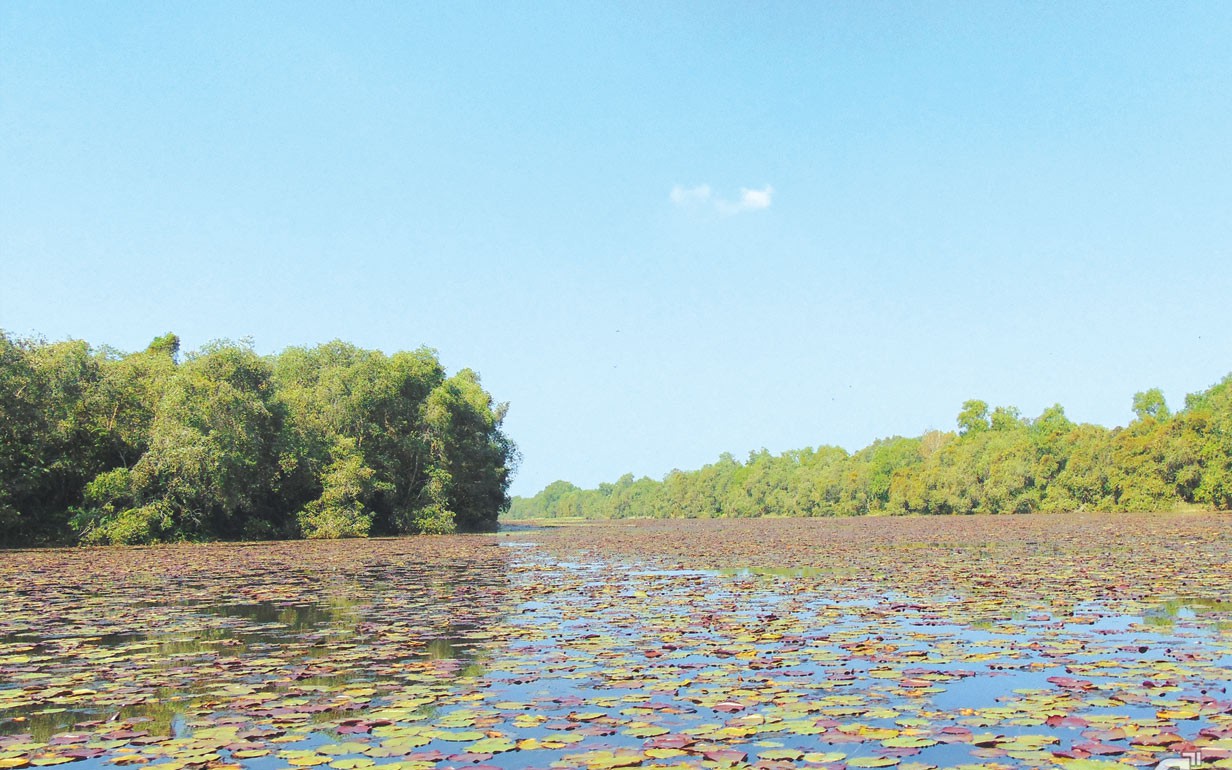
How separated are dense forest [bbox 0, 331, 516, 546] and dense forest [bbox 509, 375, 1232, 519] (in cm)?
5562

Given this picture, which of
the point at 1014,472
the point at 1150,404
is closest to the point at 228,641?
the point at 1014,472

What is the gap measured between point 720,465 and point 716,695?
543 ft

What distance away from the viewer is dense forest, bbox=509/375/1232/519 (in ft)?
218

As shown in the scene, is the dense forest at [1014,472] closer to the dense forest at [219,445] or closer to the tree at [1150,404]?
the tree at [1150,404]

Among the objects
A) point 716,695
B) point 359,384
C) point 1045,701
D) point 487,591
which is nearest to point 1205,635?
point 1045,701

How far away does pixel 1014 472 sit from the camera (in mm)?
84562

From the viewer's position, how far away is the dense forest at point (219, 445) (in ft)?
107

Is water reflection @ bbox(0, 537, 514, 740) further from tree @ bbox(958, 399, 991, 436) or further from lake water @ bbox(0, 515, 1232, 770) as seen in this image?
tree @ bbox(958, 399, 991, 436)

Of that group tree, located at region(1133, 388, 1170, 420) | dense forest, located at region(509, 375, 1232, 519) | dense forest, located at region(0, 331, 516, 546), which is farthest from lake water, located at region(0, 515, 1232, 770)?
tree, located at region(1133, 388, 1170, 420)

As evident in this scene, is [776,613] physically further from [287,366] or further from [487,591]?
[287,366]

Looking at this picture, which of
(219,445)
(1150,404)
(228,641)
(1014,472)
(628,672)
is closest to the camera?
(628,672)

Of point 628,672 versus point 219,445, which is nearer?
point 628,672

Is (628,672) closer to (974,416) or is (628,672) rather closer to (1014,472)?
(1014,472)

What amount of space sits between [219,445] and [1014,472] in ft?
245
